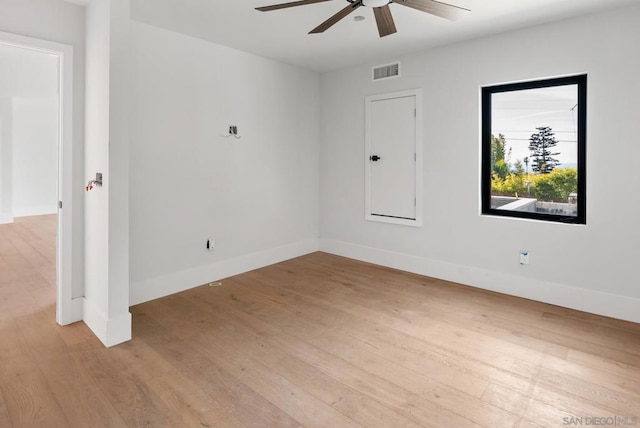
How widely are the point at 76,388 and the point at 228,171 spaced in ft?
8.38

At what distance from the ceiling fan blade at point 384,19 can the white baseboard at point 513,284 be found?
2.55 meters

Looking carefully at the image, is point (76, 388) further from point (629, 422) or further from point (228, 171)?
point (629, 422)

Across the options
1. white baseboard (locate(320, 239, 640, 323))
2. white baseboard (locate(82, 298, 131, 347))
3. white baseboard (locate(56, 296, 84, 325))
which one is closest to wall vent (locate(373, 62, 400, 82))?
white baseboard (locate(320, 239, 640, 323))

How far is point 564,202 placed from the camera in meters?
3.42

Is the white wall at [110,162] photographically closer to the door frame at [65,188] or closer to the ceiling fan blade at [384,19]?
the door frame at [65,188]

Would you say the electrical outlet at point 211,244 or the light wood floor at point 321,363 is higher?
the electrical outlet at point 211,244

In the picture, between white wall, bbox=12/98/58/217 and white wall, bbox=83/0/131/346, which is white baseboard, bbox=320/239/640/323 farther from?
white wall, bbox=12/98/58/217

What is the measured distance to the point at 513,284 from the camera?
11.9ft

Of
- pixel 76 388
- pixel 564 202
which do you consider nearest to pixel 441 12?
pixel 564 202

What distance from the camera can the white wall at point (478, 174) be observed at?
303 cm

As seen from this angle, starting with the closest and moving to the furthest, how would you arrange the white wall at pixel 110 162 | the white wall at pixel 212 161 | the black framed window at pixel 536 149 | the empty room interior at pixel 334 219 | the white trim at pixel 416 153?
the empty room interior at pixel 334 219
the white wall at pixel 110 162
the black framed window at pixel 536 149
the white wall at pixel 212 161
the white trim at pixel 416 153

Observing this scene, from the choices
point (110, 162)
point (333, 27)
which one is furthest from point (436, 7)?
point (110, 162)

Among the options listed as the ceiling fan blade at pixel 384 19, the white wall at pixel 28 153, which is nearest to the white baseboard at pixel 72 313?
the ceiling fan blade at pixel 384 19

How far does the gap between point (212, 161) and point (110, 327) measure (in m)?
1.98
